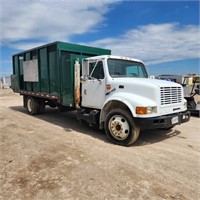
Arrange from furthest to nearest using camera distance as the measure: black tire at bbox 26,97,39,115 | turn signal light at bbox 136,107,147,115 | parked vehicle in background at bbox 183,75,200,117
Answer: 1. black tire at bbox 26,97,39,115
2. parked vehicle in background at bbox 183,75,200,117
3. turn signal light at bbox 136,107,147,115

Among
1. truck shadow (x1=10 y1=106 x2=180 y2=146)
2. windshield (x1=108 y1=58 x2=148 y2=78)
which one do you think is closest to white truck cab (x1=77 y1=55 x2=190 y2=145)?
windshield (x1=108 y1=58 x2=148 y2=78)

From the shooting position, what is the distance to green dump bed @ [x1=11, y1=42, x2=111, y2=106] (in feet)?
23.7

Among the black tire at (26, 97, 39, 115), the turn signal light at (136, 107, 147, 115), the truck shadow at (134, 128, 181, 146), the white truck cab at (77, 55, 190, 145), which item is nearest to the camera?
the turn signal light at (136, 107, 147, 115)

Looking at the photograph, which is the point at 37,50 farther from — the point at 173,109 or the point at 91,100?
the point at 173,109

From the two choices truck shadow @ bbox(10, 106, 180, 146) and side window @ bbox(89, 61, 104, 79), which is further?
side window @ bbox(89, 61, 104, 79)

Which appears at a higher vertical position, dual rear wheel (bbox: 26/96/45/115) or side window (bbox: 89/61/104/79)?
side window (bbox: 89/61/104/79)

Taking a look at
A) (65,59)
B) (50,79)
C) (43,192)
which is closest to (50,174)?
(43,192)

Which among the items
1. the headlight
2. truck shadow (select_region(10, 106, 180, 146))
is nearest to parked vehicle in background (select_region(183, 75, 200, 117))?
truck shadow (select_region(10, 106, 180, 146))

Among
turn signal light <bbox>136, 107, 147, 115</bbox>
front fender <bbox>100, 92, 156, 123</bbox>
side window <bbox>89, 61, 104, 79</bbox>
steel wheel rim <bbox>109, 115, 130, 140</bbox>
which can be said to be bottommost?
steel wheel rim <bbox>109, 115, 130, 140</bbox>

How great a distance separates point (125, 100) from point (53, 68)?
3611 mm

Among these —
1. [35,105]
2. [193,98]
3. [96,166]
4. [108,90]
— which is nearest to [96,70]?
[108,90]

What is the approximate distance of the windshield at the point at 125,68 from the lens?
20.1 feet

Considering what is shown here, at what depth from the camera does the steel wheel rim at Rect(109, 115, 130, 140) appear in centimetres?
532

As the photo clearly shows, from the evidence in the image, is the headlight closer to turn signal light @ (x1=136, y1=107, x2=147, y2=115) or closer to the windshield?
turn signal light @ (x1=136, y1=107, x2=147, y2=115)
